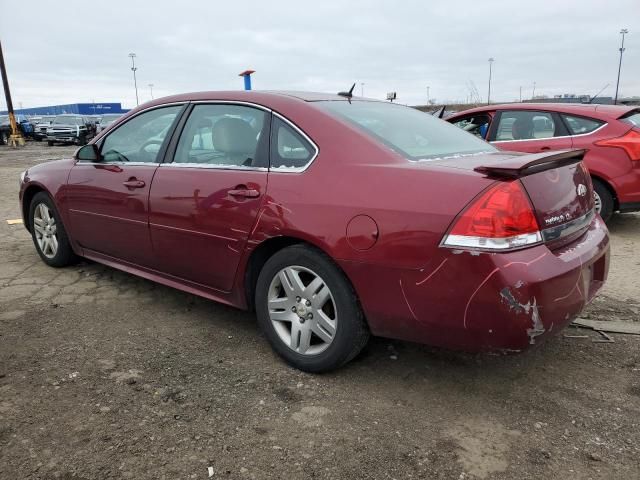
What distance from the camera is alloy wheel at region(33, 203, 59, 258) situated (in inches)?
185

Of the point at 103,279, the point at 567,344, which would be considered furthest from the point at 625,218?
the point at 103,279

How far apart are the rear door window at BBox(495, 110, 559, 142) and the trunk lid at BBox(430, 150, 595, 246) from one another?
3.97m

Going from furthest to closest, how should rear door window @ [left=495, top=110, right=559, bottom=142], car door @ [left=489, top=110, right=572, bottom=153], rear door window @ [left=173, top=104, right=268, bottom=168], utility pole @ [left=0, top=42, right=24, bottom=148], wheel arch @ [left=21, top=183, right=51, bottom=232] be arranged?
utility pole @ [left=0, top=42, right=24, bottom=148]
rear door window @ [left=495, top=110, right=559, bottom=142]
car door @ [left=489, top=110, right=572, bottom=153]
wheel arch @ [left=21, top=183, right=51, bottom=232]
rear door window @ [left=173, top=104, right=268, bottom=168]

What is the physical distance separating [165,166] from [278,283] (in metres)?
1.20

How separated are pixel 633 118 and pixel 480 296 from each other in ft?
16.6

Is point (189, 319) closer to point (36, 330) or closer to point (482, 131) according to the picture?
point (36, 330)

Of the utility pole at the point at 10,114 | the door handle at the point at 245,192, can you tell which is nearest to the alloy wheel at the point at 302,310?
the door handle at the point at 245,192

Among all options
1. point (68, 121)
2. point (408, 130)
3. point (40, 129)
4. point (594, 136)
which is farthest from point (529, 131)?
point (40, 129)

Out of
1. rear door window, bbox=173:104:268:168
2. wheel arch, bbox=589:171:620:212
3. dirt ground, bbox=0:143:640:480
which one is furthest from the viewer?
wheel arch, bbox=589:171:620:212

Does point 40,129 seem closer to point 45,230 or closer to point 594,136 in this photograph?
→ point 45,230

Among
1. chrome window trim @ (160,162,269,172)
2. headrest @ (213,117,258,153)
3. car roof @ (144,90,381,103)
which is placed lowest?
chrome window trim @ (160,162,269,172)

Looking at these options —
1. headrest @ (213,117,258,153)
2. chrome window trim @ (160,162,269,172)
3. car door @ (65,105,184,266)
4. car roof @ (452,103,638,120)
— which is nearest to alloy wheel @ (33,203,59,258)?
car door @ (65,105,184,266)

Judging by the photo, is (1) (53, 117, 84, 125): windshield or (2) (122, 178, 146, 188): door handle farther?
(1) (53, 117, 84, 125): windshield

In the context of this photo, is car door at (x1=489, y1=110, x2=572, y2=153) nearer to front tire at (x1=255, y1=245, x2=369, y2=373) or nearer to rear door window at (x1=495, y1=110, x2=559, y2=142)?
rear door window at (x1=495, y1=110, x2=559, y2=142)
